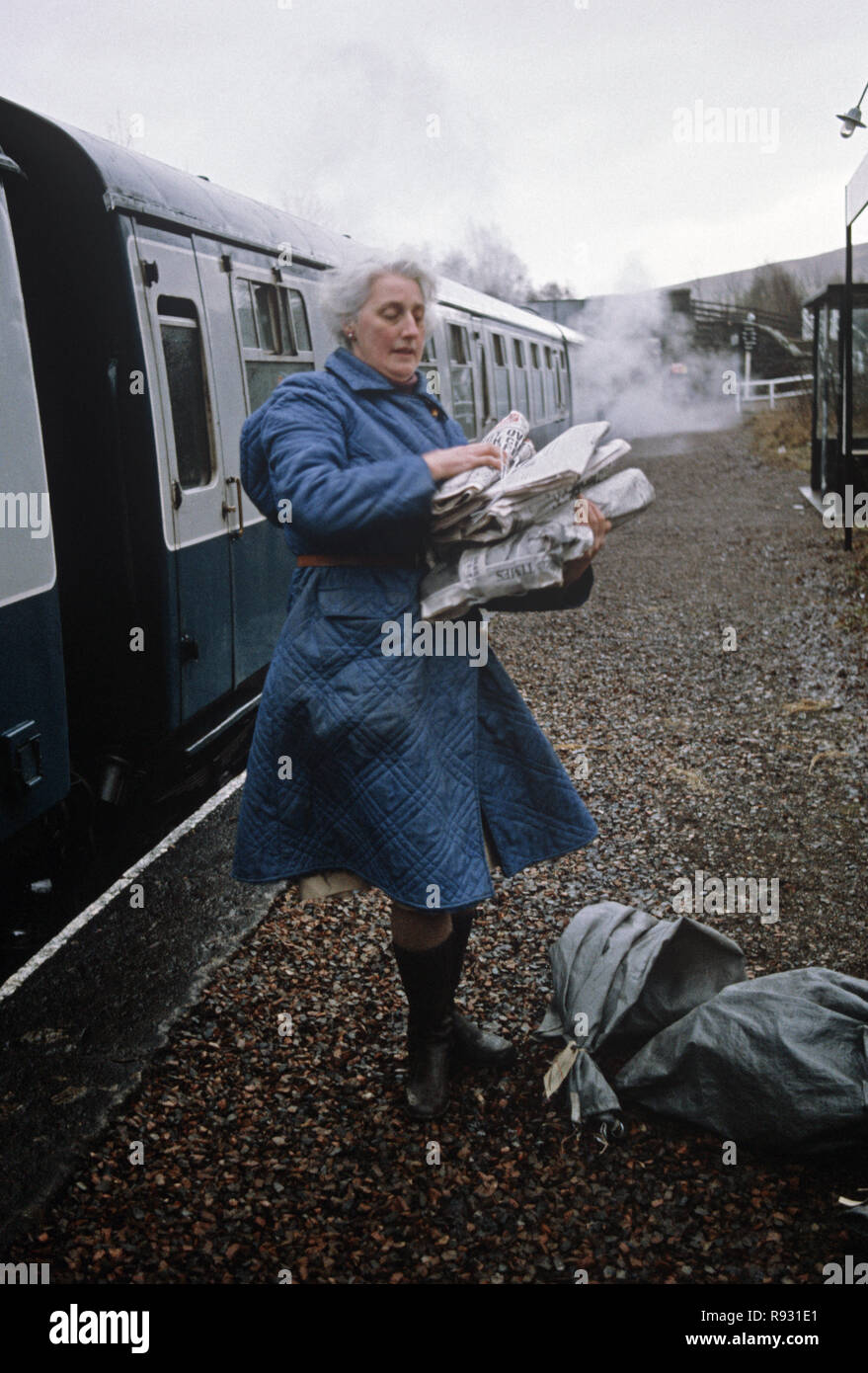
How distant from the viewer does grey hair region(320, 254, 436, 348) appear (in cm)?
247

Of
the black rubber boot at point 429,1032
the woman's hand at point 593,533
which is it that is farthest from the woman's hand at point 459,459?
the black rubber boot at point 429,1032

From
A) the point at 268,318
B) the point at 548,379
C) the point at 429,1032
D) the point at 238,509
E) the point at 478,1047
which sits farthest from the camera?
the point at 548,379

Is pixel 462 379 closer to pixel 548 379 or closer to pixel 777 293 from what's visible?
pixel 548 379

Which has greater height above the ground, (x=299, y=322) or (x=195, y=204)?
(x=195, y=204)

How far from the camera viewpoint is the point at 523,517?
2.32 metres

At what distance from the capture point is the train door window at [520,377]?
17.3 m

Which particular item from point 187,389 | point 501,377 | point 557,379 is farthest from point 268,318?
point 557,379

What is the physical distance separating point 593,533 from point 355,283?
2.48ft

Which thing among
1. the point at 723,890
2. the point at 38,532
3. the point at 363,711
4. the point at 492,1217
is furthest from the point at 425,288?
the point at 723,890

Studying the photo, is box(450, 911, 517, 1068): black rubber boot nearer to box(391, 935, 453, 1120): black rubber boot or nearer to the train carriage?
box(391, 935, 453, 1120): black rubber boot

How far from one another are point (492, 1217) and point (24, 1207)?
105cm

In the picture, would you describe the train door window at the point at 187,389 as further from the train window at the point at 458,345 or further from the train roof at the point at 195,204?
the train window at the point at 458,345

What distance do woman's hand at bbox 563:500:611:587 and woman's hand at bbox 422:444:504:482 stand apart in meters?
0.22
